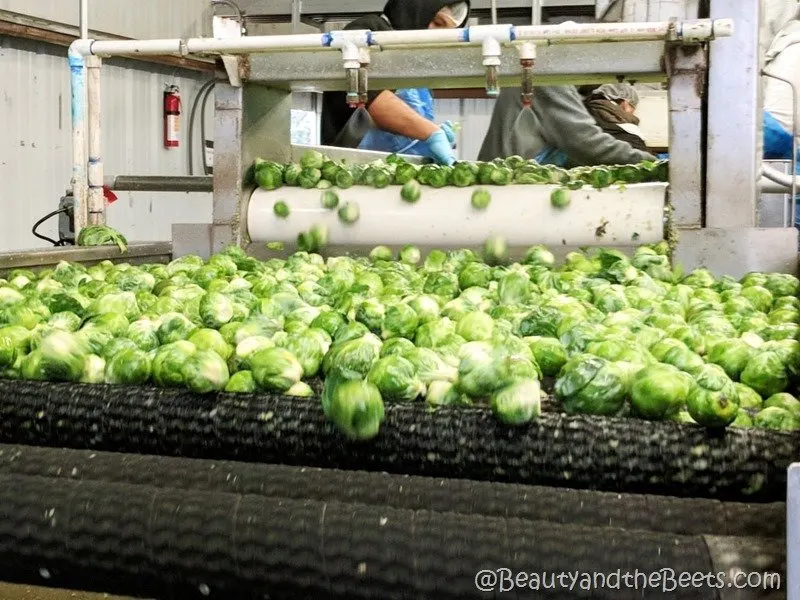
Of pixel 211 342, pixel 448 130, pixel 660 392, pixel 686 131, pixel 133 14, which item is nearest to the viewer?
pixel 660 392

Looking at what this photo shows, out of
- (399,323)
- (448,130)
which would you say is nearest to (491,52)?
(399,323)

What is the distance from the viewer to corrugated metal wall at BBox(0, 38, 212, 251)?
7.62 meters

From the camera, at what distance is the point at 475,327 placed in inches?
82.4

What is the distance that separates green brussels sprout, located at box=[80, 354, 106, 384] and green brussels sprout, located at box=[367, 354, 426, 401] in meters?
0.61

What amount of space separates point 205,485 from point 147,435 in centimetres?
26

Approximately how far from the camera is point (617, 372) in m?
1.73

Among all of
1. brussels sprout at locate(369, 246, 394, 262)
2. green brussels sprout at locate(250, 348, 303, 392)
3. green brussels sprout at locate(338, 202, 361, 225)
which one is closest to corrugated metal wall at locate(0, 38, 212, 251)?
green brussels sprout at locate(338, 202, 361, 225)

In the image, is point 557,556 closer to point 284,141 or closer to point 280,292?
point 280,292

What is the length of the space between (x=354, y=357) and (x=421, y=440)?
0.88 feet

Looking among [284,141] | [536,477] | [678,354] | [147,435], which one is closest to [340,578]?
[536,477]

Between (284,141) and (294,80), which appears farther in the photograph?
(284,141)

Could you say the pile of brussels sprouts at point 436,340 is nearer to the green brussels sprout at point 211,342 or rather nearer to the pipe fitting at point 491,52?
the green brussels sprout at point 211,342

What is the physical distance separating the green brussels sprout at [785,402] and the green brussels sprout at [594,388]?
0.98ft

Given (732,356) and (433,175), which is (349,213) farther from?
(732,356)
